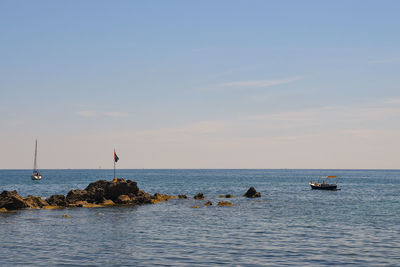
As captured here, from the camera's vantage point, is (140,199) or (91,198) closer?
(91,198)

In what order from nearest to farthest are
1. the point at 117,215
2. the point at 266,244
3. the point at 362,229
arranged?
the point at 266,244 → the point at 362,229 → the point at 117,215

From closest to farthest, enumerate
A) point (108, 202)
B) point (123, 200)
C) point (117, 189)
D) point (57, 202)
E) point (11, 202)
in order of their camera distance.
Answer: point (11, 202), point (57, 202), point (108, 202), point (123, 200), point (117, 189)

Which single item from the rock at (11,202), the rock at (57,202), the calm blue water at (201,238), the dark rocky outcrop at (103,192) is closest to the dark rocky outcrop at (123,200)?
the dark rocky outcrop at (103,192)

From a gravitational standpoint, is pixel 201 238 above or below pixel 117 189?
below

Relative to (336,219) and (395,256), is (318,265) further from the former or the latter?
(336,219)

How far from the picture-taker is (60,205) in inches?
2527

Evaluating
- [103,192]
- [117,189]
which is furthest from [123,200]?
[103,192]

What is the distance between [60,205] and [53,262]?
1527 inches

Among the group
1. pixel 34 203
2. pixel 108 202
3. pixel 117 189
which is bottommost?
pixel 108 202

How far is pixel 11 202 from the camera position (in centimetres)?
5891

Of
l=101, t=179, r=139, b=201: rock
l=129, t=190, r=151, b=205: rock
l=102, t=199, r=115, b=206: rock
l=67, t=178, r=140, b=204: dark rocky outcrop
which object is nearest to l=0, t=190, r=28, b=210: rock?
l=67, t=178, r=140, b=204: dark rocky outcrop

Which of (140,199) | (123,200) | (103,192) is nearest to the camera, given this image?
(123,200)

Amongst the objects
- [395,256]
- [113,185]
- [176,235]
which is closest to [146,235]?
[176,235]

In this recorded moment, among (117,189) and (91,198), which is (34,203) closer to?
(91,198)
